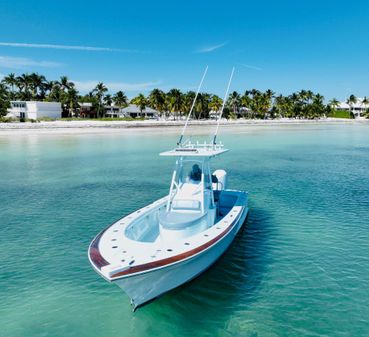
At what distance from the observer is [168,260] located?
7.56m

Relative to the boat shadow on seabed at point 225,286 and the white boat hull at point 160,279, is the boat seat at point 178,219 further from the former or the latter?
the boat shadow on seabed at point 225,286

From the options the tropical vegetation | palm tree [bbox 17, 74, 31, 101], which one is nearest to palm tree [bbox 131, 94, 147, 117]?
the tropical vegetation

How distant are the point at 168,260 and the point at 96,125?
279 feet

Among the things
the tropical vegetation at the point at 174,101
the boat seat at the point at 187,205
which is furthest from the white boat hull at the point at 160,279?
the tropical vegetation at the point at 174,101

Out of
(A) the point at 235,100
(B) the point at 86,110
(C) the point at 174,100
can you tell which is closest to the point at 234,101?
(A) the point at 235,100

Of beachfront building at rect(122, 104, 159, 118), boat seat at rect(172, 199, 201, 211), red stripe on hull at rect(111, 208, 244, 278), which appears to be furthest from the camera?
beachfront building at rect(122, 104, 159, 118)

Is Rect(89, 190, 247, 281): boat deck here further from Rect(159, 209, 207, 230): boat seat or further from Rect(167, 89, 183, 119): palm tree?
Rect(167, 89, 183, 119): palm tree

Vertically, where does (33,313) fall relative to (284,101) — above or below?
below

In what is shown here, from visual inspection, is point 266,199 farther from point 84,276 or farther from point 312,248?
point 84,276

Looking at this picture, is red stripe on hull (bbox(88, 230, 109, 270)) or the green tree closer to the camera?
red stripe on hull (bbox(88, 230, 109, 270))

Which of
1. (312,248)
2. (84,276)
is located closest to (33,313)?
A: (84,276)

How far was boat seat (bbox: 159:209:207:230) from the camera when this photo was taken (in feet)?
31.0

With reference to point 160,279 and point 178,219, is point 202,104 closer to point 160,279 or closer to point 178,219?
point 178,219

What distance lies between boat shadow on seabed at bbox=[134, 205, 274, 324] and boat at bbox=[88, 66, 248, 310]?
0.46m
